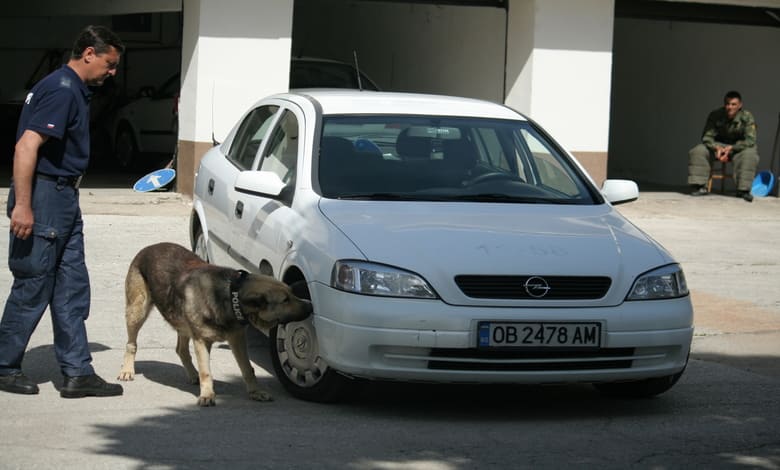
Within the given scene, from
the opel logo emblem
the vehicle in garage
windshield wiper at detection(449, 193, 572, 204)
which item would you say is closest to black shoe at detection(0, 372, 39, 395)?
windshield wiper at detection(449, 193, 572, 204)

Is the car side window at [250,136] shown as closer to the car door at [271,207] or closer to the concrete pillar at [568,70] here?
the car door at [271,207]

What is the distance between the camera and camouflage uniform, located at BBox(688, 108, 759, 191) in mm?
17641

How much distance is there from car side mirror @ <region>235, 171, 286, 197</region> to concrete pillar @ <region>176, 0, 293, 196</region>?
25.2ft

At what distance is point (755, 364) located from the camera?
26.6ft

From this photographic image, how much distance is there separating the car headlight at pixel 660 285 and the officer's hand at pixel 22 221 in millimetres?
2872

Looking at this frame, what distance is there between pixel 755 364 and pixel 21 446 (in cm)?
452

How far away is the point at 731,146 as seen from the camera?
703 inches

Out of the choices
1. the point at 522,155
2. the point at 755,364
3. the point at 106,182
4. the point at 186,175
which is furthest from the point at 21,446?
the point at 106,182

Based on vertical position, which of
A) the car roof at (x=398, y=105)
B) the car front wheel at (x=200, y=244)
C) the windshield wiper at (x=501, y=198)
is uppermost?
the car roof at (x=398, y=105)

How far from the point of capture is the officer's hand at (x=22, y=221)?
6309 mm

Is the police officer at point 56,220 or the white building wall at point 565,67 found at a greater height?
the white building wall at point 565,67

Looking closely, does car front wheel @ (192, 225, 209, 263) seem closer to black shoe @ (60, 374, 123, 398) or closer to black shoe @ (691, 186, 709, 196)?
black shoe @ (60, 374, 123, 398)

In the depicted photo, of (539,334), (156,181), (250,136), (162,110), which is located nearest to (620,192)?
(539,334)

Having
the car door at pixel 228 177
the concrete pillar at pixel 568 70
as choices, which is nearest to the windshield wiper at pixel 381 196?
the car door at pixel 228 177
